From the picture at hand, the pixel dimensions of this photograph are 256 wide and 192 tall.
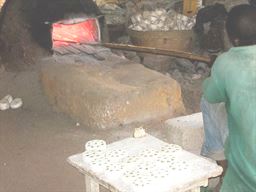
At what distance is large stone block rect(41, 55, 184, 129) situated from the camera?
5.15 meters

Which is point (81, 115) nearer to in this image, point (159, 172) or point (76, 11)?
point (76, 11)

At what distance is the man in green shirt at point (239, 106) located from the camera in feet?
7.49

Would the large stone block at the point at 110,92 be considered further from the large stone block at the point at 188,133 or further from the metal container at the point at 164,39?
the metal container at the point at 164,39

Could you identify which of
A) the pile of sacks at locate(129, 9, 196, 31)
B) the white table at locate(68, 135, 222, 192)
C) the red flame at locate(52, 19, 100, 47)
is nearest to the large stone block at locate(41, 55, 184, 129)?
the red flame at locate(52, 19, 100, 47)

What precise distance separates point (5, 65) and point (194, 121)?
3517 mm

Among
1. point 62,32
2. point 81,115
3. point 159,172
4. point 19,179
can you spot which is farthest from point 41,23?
point 159,172

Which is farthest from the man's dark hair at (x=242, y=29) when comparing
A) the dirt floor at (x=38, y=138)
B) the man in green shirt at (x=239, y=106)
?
the dirt floor at (x=38, y=138)

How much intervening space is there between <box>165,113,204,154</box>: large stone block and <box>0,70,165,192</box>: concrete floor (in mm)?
777

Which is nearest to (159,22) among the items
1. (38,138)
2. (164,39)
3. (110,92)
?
(164,39)

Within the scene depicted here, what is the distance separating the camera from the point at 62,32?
6898 mm

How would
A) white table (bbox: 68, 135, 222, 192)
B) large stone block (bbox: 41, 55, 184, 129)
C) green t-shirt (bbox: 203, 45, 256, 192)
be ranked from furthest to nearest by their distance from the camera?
large stone block (bbox: 41, 55, 184, 129) < white table (bbox: 68, 135, 222, 192) < green t-shirt (bbox: 203, 45, 256, 192)

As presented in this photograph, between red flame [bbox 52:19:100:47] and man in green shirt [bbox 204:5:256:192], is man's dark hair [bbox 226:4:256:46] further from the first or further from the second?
red flame [bbox 52:19:100:47]

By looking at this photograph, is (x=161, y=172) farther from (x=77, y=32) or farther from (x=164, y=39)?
(x=164, y=39)

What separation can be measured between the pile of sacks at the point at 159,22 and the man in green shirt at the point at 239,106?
5215 mm
